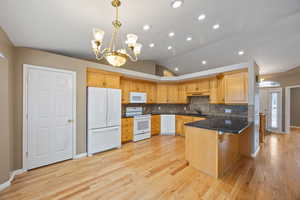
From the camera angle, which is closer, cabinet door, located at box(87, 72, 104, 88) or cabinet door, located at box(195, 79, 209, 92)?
cabinet door, located at box(87, 72, 104, 88)

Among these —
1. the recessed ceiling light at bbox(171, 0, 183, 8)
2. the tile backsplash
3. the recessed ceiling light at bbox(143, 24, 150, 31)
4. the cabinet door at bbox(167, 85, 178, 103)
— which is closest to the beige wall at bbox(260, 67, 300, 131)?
the tile backsplash

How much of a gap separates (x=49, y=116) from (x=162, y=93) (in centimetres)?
383

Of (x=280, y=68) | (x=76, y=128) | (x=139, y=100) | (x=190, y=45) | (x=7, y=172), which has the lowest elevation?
(x=7, y=172)

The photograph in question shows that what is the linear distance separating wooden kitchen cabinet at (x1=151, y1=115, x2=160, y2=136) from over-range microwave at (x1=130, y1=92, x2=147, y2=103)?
0.78 metres

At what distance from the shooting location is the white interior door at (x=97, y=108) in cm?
312

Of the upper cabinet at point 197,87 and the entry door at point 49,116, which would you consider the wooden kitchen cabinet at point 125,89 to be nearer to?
the entry door at point 49,116

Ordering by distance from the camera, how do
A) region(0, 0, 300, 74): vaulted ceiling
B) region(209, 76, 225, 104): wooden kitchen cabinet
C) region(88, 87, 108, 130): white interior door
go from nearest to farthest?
region(0, 0, 300, 74): vaulted ceiling < region(88, 87, 108, 130): white interior door < region(209, 76, 225, 104): wooden kitchen cabinet

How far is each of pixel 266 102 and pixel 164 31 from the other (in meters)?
6.34

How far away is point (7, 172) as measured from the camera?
199cm

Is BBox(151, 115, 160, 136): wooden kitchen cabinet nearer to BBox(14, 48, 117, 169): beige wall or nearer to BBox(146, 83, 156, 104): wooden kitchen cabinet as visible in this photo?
BBox(146, 83, 156, 104): wooden kitchen cabinet

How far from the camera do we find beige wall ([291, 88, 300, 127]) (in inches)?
261

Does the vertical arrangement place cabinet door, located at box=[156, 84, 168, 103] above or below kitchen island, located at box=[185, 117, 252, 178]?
above

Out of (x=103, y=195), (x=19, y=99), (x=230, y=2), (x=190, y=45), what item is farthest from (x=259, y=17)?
(x=19, y=99)

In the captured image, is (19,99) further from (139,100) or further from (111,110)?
(139,100)
